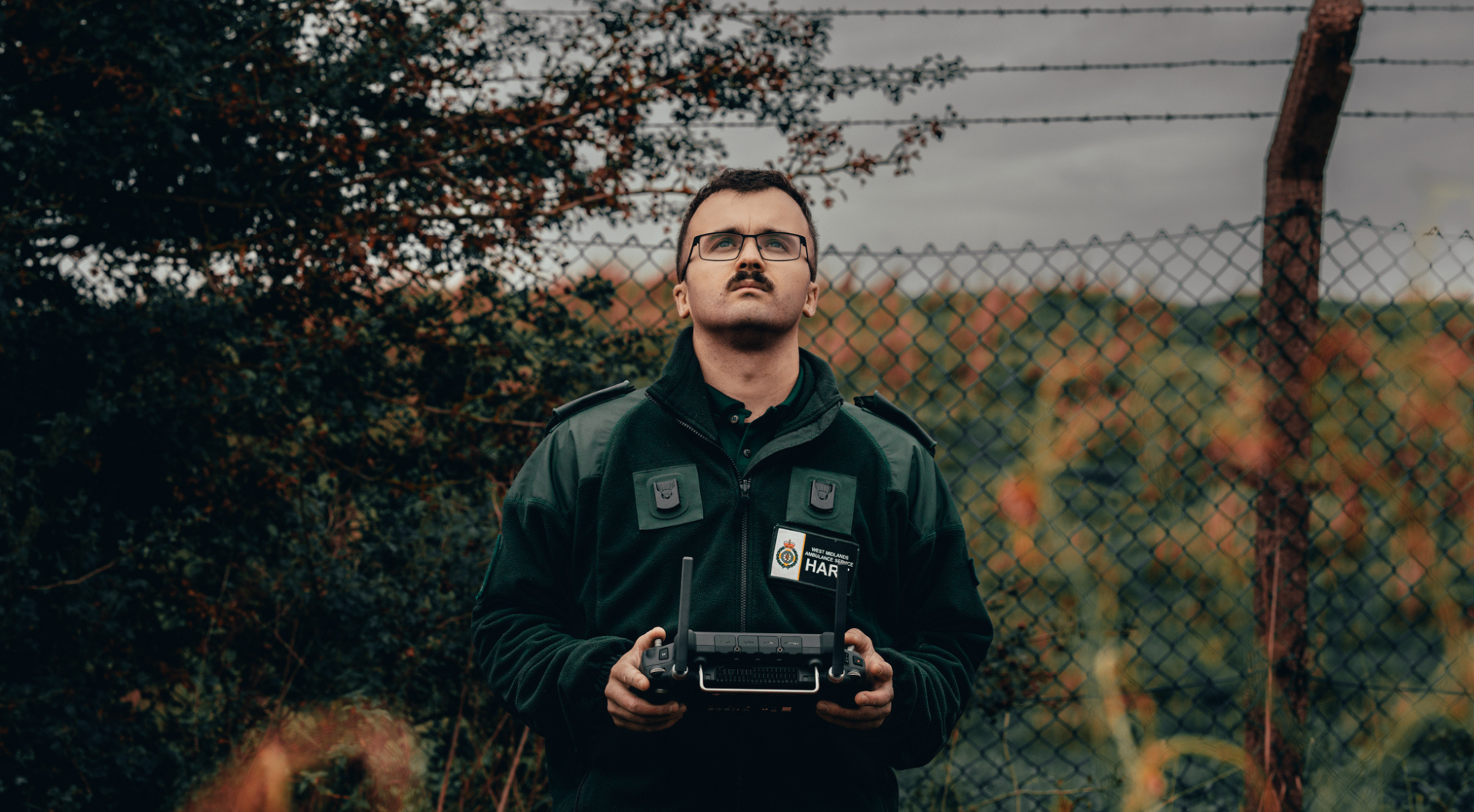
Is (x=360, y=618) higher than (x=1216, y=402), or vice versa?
(x=1216, y=402)

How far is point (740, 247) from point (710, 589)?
0.59m

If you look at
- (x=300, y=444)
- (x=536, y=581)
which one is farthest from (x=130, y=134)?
(x=536, y=581)

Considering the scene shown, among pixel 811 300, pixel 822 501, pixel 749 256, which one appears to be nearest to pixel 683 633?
pixel 822 501

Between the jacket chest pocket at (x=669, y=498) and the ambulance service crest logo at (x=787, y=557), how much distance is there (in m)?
0.14

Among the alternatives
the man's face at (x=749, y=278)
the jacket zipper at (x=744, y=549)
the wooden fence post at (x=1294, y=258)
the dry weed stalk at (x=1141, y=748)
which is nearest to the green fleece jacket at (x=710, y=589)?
the jacket zipper at (x=744, y=549)

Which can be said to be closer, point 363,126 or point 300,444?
point 300,444

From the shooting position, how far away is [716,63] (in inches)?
126

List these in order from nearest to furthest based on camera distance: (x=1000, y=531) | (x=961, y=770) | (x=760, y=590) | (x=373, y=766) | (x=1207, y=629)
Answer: (x=1207, y=629)
(x=760, y=590)
(x=373, y=766)
(x=961, y=770)
(x=1000, y=531)

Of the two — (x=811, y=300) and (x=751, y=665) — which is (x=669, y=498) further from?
(x=811, y=300)

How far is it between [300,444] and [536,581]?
1583mm

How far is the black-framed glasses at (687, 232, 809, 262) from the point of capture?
65.4 inches

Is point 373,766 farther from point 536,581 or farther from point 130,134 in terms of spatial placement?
point 130,134

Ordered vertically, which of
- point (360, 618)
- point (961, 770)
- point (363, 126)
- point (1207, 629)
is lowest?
point (961, 770)

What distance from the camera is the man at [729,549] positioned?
152cm
